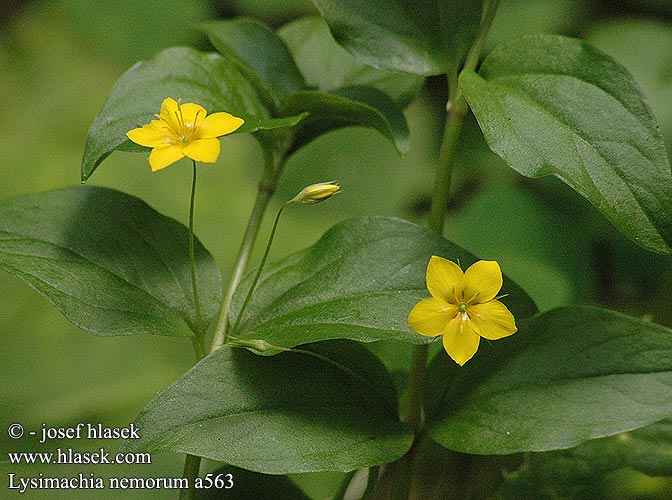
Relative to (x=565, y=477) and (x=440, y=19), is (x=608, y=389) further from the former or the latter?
(x=440, y=19)

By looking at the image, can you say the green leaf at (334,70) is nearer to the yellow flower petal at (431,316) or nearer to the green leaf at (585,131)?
the green leaf at (585,131)

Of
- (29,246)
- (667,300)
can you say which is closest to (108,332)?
(29,246)

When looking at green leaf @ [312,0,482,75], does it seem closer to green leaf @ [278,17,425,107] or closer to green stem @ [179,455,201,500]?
green leaf @ [278,17,425,107]

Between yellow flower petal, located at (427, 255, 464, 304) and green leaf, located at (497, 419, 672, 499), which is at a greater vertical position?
yellow flower petal, located at (427, 255, 464, 304)

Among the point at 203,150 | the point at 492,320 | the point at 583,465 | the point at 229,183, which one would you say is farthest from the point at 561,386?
the point at 229,183

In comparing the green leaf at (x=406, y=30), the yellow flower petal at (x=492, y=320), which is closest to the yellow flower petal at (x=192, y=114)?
the green leaf at (x=406, y=30)

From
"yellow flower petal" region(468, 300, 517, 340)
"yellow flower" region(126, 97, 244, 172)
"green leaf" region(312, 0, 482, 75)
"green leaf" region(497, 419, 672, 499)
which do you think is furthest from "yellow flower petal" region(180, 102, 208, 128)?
"green leaf" region(497, 419, 672, 499)
